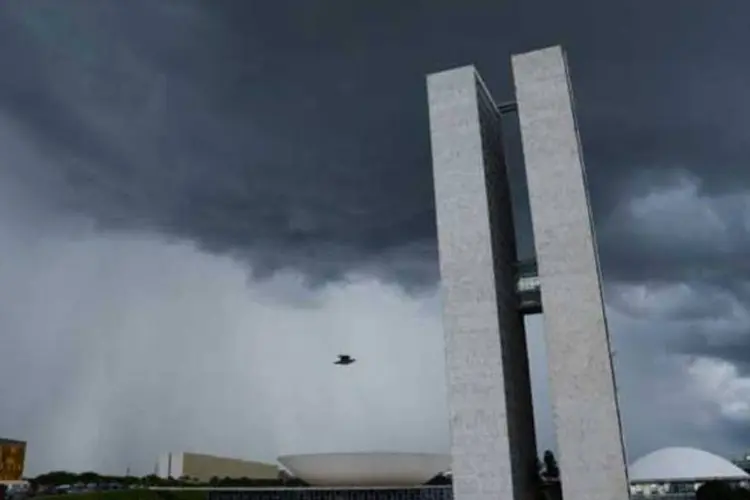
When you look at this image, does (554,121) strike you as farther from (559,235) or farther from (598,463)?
(598,463)

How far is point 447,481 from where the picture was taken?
58188 mm

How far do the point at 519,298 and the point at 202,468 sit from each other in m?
54.7

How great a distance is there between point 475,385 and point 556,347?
296 centimetres

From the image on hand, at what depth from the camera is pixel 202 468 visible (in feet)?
243

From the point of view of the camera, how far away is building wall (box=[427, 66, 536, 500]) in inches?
941

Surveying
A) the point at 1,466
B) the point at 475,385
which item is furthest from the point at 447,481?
the point at 475,385

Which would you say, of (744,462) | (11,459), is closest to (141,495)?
(11,459)

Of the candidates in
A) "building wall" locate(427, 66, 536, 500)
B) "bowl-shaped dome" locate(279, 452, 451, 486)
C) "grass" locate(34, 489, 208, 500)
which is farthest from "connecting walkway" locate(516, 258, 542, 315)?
"grass" locate(34, 489, 208, 500)

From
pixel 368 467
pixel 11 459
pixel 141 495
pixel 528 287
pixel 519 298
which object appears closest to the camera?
pixel 528 287

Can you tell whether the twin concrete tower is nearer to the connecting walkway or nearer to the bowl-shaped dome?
the connecting walkway

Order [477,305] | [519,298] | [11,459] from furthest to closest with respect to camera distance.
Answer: [11,459] → [519,298] → [477,305]

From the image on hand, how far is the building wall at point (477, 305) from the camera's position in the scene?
78.4ft

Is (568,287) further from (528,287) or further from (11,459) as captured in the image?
(11,459)

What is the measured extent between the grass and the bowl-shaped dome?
8.33 metres
